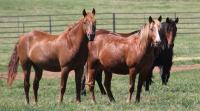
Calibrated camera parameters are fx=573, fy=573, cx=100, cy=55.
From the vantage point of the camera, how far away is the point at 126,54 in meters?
12.3

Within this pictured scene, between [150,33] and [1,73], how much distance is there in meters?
10.1

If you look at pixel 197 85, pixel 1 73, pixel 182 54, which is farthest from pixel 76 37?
pixel 182 54

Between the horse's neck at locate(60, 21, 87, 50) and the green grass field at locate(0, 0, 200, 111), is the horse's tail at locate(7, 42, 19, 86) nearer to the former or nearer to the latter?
the green grass field at locate(0, 0, 200, 111)

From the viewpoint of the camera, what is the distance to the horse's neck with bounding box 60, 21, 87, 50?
38.5ft

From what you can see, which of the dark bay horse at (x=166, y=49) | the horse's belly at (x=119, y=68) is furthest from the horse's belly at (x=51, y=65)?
the dark bay horse at (x=166, y=49)

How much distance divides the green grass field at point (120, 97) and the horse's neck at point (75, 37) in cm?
119

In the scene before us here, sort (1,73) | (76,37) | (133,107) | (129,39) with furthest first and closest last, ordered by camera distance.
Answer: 1. (1,73)
2. (129,39)
3. (76,37)
4. (133,107)

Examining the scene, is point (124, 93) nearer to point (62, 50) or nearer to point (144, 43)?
point (144, 43)

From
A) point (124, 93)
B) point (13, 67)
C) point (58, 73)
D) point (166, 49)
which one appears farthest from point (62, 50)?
point (58, 73)

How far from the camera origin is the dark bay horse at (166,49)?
15.0 metres

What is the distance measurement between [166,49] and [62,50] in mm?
4911

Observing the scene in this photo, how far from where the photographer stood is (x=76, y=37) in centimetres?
1179

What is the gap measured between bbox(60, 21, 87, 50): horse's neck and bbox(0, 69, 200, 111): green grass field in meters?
1.19

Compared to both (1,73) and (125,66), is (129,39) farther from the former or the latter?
(1,73)
